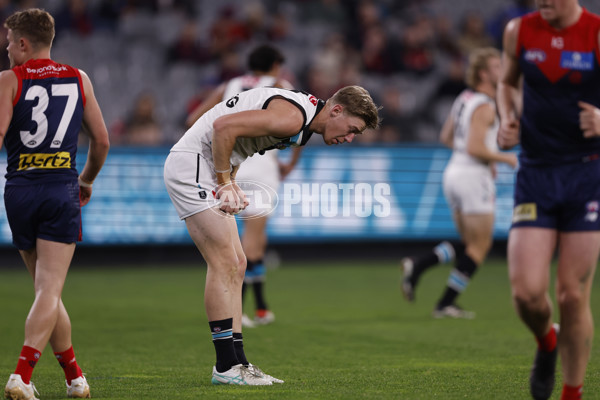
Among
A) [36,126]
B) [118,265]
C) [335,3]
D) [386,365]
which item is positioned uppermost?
[335,3]

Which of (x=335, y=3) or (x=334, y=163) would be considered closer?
(x=334, y=163)

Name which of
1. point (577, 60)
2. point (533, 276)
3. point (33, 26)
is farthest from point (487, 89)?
point (33, 26)

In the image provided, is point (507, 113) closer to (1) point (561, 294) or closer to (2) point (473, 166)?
(1) point (561, 294)

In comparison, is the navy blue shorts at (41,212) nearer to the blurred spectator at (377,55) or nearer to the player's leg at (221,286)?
the player's leg at (221,286)

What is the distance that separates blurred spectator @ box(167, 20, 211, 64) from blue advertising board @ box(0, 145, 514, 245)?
394cm

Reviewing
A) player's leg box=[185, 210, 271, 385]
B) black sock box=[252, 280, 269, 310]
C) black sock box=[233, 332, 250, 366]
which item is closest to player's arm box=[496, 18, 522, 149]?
player's leg box=[185, 210, 271, 385]

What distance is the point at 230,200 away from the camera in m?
4.97

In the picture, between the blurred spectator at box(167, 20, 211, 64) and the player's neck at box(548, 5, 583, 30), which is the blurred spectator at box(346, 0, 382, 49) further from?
the player's neck at box(548, 5, 583, 30)

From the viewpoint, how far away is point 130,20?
1852cm

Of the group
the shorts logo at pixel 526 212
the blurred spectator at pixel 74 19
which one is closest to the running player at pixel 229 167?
the shorts logo at pixel 526 212

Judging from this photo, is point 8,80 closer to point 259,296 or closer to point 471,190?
point 259,296

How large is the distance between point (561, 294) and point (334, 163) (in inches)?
418

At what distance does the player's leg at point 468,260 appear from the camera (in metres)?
9.58

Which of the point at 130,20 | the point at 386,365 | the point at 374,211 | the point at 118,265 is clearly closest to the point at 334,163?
the point at 374,211
